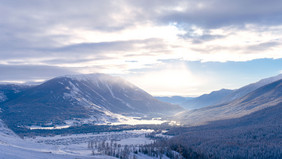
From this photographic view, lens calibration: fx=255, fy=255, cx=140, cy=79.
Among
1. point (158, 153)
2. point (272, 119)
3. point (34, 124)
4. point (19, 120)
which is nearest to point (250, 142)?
point (158, 153)

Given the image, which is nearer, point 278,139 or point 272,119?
point 278,139

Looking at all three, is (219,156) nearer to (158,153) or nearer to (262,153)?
(262,153)

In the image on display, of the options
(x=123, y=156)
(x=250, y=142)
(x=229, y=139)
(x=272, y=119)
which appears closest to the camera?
(x=123, y=156)

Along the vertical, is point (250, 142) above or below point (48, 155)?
below

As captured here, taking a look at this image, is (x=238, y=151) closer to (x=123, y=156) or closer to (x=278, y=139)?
(x=278, y=139)

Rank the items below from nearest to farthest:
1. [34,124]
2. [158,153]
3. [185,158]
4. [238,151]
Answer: [158,153]
[185,158]
[238,151]
[34,124]

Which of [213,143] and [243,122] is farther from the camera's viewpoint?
[243,122]

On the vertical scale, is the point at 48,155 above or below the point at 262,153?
above

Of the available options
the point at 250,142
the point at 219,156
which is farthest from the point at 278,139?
the point at 219,156

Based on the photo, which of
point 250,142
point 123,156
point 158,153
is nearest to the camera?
point 123,156
